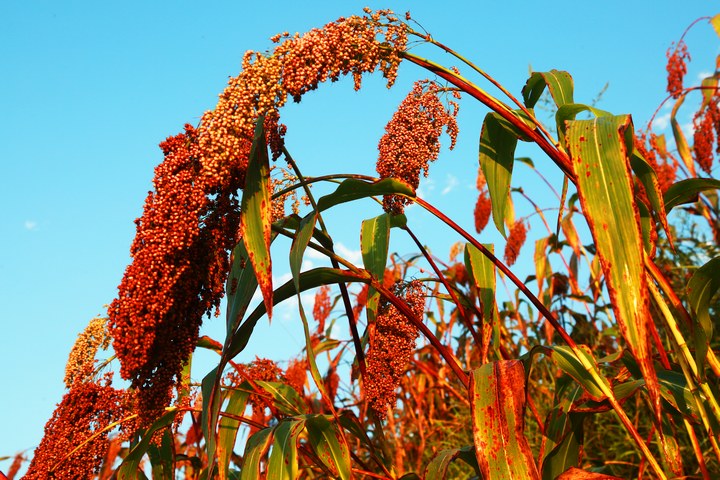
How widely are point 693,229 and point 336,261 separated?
4024 mm

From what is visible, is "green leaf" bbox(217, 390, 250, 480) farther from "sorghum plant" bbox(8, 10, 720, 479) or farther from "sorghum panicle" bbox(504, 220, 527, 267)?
"sorghum panicle" bbox(504, 220, 527, 267)

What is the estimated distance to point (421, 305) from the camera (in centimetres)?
245

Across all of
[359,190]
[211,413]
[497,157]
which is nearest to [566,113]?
[497,157]

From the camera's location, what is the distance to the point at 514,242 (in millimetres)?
4863

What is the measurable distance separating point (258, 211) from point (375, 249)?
737 mm

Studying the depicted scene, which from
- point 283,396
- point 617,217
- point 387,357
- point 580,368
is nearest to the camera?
point 617,217

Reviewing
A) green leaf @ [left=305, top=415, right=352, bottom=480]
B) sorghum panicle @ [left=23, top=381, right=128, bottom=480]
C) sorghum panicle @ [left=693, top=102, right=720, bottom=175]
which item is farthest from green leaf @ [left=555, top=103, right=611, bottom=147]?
sorghum panicle @ [left=693, top=102, right=720, bottom=175]

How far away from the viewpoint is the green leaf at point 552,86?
7.00 feet

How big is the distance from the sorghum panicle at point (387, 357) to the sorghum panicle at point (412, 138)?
372mm

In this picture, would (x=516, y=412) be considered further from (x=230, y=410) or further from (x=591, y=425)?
(x=591, y=425)

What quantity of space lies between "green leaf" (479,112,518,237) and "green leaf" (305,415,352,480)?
85 cm

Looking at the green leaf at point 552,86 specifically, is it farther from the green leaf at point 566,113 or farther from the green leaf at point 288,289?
the green leaf at point 288,289

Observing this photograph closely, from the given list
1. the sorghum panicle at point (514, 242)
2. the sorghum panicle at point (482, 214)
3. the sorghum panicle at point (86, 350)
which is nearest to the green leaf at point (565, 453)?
the sorghum panicle at point (86, 350)

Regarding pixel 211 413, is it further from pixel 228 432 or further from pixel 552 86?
pixel 552 86
